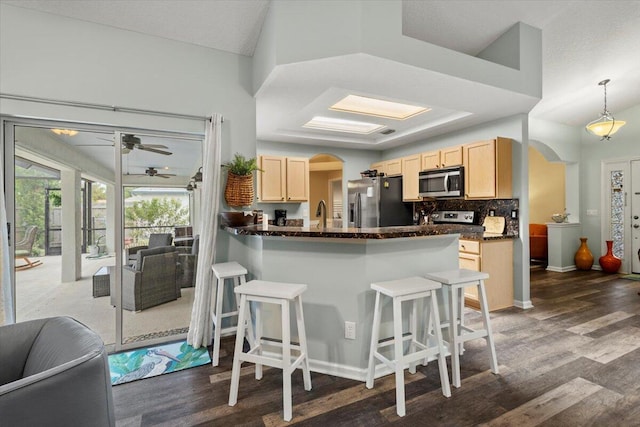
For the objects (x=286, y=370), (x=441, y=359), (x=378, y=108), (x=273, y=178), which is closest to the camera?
(x=286, y=370)

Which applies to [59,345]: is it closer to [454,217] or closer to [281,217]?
[281,217]

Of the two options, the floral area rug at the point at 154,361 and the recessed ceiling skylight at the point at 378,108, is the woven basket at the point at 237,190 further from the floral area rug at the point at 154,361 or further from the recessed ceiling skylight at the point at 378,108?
the recessed ceiling skylight at the point at 378,108

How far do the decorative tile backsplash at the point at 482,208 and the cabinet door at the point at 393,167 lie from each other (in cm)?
69

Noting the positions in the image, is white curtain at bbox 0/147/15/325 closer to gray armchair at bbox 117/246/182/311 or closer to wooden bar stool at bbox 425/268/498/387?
gray armchair at bbox 117/246/182/311

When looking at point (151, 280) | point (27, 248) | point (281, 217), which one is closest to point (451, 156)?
point (281, 217)

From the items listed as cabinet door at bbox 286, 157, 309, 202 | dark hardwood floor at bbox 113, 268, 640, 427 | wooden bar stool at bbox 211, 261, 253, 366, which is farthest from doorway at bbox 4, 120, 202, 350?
cabinet door at bbox 286, 157, 309, 202

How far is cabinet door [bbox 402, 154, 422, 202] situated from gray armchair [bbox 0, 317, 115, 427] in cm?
457

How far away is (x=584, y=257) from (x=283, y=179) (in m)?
5.91

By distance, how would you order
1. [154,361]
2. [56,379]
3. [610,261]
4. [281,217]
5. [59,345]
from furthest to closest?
1. [610,261]
2. [281,217]
3. [154,361]
4. [59,345]
5. [56,379]

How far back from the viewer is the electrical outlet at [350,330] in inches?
89.0

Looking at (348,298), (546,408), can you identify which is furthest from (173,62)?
(546,408)

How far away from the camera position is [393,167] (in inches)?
216

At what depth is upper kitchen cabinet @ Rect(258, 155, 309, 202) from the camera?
499 centimetres

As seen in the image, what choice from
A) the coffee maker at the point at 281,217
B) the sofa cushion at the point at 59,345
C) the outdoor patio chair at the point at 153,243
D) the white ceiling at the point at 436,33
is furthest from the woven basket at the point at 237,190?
the coffee maker at the point at 281,217
